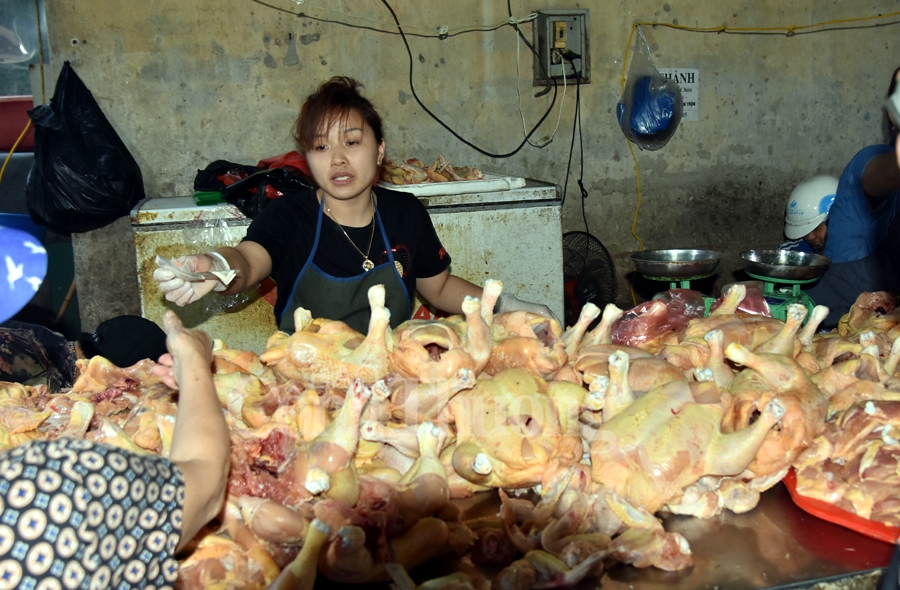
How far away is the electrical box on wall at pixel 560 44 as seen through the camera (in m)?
5.34

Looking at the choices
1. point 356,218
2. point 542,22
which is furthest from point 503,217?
point 542,22

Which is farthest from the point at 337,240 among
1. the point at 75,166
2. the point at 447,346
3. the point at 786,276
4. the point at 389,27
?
the point at 389,27

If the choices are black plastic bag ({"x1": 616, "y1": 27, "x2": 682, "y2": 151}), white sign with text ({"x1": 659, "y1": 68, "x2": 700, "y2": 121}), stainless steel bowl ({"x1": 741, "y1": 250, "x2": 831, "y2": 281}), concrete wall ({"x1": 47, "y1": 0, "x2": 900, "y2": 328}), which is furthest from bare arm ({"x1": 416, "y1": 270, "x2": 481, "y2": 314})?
white sign with text ({"x1": 659, "y1": 68, "x2": 700, "y2": 121})

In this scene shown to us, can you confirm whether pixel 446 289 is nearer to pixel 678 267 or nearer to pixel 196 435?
pixel 678 267

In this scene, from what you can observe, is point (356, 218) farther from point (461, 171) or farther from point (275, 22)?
point (275, 22)

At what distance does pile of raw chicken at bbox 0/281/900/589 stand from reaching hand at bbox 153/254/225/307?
0.19 meters

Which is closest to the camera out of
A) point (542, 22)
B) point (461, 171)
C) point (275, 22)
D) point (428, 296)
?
point (428, 296)

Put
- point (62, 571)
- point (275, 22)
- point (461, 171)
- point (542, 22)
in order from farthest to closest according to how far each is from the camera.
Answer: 1. point (542, 22)
2. point (275, 22)
3. point (461, 171)
4. point (62, 571)

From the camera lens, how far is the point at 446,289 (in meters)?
3.15

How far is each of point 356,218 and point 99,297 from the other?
2.83 metres

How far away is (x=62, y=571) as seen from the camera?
1013 millimetres

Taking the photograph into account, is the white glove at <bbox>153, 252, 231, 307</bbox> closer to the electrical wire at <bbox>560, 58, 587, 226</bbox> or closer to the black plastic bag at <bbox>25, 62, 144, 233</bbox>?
the black plastic bag at <bbox>25, 62, 144, 233</bbox>

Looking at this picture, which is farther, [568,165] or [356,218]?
[568,165]

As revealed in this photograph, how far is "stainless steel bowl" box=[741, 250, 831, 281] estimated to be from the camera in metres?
3.03
